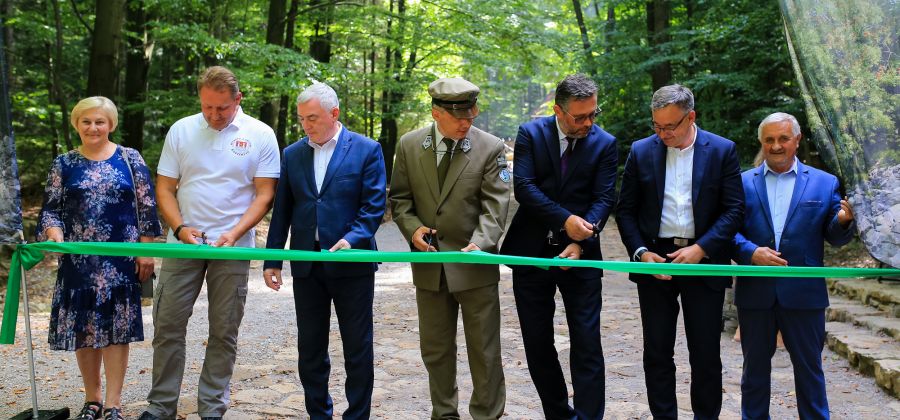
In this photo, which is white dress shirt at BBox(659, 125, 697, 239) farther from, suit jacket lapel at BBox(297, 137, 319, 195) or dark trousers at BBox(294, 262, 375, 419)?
suit jacket lapel at BBox(297, 137, 319, 195)

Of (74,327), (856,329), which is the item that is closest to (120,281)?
(74,327)

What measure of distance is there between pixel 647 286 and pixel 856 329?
433 cm

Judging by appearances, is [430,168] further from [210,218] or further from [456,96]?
[210,218]

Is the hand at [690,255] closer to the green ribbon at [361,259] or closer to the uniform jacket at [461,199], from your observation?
the green ribbon at [361,259]

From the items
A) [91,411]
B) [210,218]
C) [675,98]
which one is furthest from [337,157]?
[91,411]

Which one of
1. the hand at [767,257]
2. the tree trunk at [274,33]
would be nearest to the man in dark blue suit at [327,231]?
the hand at [767,257]

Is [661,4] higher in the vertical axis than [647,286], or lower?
higher

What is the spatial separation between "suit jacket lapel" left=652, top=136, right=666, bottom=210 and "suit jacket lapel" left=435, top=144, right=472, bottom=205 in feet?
3.13

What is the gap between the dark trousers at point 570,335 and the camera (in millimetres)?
4016

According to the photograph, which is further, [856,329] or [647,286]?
[856,329]

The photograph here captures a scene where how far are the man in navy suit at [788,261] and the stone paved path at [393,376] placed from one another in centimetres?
106

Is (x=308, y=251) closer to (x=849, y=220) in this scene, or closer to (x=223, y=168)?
(x=223, y=168)

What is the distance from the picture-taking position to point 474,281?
3996 mm

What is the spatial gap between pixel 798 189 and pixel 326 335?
250 cm
